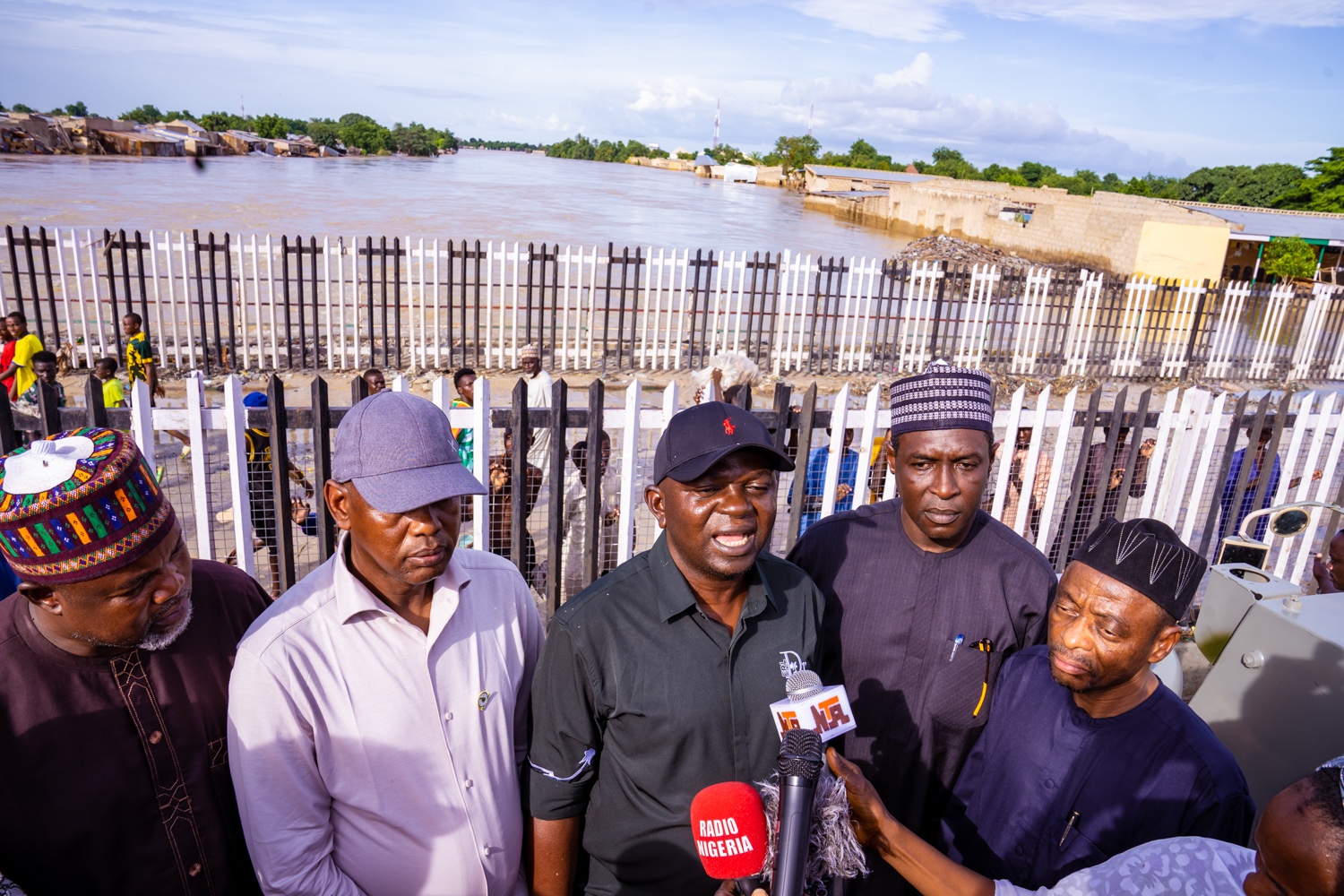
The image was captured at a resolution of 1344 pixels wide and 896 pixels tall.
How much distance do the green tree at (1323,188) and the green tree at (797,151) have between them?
39263 mm

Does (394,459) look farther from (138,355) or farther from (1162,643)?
(138,355)

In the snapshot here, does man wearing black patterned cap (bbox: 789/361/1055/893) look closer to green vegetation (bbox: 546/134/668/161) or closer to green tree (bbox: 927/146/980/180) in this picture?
green tree (bbox: 927/146/980/180)

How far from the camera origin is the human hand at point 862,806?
1.56 meters

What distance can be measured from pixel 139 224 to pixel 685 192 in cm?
4328

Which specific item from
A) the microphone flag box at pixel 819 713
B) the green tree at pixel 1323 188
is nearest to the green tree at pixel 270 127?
the green tree at pixel 1323 188

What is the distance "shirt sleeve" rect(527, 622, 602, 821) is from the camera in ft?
5.56

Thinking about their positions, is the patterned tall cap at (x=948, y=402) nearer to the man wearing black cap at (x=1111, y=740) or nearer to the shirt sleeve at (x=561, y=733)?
the man wearing black cap at (x=1111, y=740)

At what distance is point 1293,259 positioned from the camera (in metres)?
24.3

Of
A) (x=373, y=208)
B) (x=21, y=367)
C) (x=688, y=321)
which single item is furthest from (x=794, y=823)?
(x=373, y=208)

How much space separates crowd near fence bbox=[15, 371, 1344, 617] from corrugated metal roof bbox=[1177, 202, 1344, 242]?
25.6 meters

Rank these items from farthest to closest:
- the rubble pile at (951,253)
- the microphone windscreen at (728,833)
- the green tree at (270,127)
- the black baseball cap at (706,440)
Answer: the green tree at (270,127)
the rubble pile at (951,253)
the black baseball cap at (706,440)
the microphone windscreen at (728,833)

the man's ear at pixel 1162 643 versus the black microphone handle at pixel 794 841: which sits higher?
the man's ear at pixel 1162 643

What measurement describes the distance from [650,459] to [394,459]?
12.7 ft

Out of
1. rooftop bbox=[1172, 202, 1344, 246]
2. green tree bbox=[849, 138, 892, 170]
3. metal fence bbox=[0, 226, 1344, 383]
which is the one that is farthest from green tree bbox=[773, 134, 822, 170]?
metal fence bbox=[0, 226, 1344, 383]
